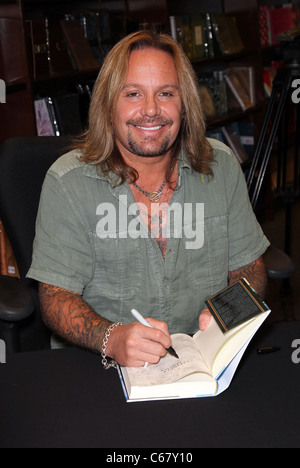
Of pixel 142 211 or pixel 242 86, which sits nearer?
pixel 142 211

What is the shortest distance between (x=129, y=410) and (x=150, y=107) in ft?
2.52

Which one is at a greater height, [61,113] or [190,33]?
[190,33]

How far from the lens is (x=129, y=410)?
1088 mm

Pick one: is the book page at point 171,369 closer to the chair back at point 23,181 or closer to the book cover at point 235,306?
the book cover at point 235,306

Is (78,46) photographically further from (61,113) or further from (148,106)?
(148,106)

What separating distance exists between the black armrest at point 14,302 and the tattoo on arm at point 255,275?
1.75 feet

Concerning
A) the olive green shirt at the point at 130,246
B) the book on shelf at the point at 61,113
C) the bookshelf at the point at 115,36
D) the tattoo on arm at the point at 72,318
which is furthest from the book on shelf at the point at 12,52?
the tattoo on arm at the point at 72,318

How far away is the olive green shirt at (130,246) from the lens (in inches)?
60.2

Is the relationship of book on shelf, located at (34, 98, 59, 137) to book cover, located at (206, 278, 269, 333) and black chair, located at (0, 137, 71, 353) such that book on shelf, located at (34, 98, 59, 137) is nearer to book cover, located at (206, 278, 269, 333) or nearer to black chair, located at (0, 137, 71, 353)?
black chair, located at (0, 137, 71, 353)

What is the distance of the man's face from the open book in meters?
0.55

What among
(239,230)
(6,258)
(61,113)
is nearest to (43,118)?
(61,113)

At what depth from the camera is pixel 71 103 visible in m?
2.98

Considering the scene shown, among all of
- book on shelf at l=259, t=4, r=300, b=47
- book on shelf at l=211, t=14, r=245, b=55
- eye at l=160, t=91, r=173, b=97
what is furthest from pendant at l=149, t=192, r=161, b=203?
book on shelf at l=259, t=4, r=300, b=47
